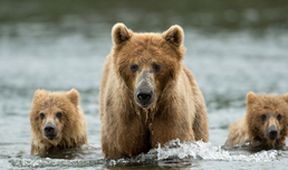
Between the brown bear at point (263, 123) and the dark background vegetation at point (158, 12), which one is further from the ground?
the dark background vegetation at point (158, 12)

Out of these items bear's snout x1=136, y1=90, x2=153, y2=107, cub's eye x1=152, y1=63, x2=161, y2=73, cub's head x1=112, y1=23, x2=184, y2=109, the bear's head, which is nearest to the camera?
bear's snout x1=136, y1=90, x2=153, y2=107

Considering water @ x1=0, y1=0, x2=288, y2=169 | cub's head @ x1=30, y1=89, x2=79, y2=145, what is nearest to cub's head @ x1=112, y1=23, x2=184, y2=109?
water @ x1=0, y1=0, x2=288, y2=169

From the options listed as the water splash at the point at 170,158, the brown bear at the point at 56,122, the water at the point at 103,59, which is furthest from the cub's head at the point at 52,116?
the water splash at the point at 170,158

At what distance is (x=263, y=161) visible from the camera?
11.4 m

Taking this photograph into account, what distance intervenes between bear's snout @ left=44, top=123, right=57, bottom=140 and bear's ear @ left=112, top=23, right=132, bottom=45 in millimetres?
2504

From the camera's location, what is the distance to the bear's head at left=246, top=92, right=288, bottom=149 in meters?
13.0

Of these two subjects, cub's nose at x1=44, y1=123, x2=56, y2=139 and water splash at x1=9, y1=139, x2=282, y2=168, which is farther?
cub's nose at x1=44, y1=123, x2=56, y2=139

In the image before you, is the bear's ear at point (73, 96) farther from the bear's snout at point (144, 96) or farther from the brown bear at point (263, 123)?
the bear's snout at point (144, 96)

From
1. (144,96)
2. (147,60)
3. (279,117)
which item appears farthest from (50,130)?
(279,117)

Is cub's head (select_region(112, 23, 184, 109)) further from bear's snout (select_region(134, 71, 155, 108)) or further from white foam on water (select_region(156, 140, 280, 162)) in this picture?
white foam on water (select_region(156, 140, 280, 162))

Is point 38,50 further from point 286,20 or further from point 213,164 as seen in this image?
point 213,164

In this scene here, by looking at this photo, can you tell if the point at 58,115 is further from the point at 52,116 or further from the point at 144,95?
the point at 144,95

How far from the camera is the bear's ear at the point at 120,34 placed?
10.5m

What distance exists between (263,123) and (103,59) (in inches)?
507
